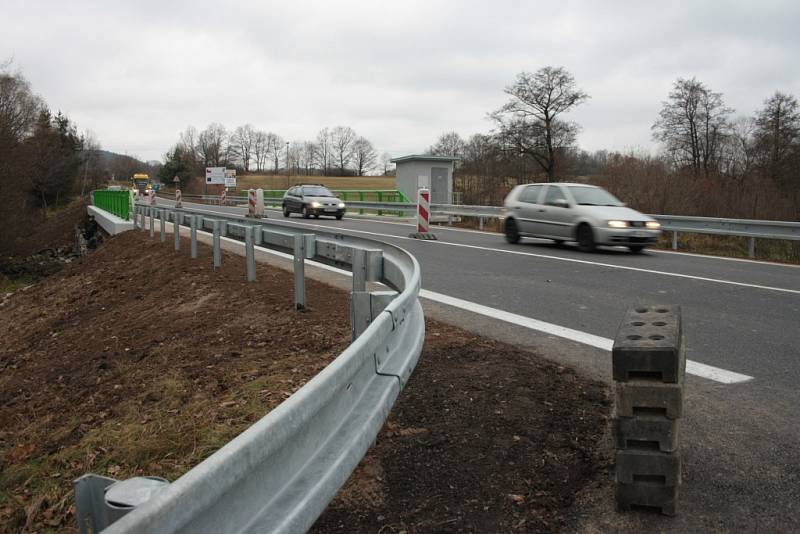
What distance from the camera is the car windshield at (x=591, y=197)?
46.0 feet

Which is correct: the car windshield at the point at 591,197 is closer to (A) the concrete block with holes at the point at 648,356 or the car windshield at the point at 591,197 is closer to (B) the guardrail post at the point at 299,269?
(B) the guardrail post at the point at 299,269

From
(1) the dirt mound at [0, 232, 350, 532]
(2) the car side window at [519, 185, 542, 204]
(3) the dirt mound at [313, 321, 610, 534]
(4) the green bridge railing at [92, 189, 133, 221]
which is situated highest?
(2) the car side window at [519, 185, 542, 204]

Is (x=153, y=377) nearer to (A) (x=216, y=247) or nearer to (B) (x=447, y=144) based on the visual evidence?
(A) (x=216, y=247)

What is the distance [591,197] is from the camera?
14.3 m

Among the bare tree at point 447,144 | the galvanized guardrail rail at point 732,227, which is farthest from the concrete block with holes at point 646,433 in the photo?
the bare tree at point 447,144

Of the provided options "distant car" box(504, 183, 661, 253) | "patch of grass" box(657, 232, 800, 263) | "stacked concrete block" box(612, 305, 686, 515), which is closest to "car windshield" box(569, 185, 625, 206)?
"distant car" box(504, 183, 661, 253)

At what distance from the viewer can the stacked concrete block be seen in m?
2.71

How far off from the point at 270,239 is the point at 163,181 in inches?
3735

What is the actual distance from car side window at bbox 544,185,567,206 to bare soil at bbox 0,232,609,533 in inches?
293

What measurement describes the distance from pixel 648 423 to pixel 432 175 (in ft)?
107

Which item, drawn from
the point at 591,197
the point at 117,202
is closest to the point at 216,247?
the point at 591,197

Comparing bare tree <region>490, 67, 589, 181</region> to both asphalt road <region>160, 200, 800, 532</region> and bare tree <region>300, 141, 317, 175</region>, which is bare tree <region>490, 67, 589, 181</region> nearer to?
asphalt road <region>160, 200, 800, 532</region>

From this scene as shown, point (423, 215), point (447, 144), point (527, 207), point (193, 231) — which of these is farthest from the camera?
Result: point (447, 144)

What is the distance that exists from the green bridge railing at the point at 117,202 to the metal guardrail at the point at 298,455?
70.2 feet
